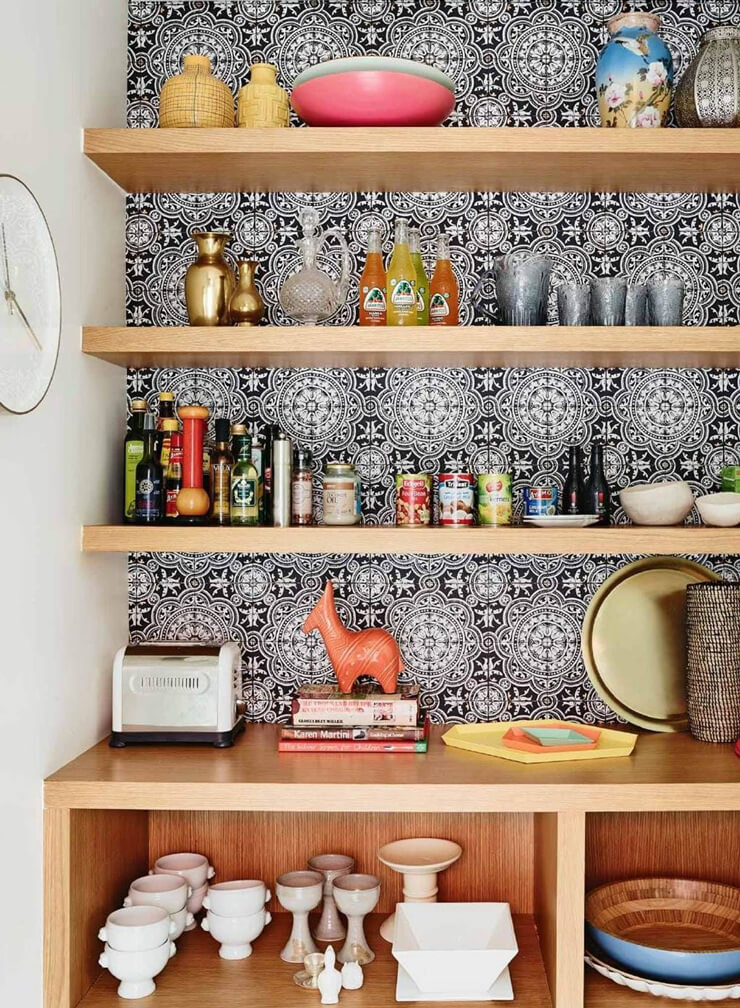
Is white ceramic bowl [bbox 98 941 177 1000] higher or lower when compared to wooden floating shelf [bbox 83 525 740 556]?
lower

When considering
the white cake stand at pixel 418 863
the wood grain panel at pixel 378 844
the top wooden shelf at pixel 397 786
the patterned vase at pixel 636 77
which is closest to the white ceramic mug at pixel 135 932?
the top wooden shelf at pixel 397 786

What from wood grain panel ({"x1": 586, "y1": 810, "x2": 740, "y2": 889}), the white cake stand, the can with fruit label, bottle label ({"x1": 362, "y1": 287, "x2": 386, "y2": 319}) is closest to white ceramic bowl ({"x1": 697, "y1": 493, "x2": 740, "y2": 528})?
the can with fruit label

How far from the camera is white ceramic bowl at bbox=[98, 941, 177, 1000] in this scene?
5.88 ft

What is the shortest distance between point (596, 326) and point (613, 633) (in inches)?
27.4

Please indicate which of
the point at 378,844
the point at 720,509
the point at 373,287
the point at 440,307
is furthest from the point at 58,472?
the point at 720,509

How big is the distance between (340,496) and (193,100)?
875mm

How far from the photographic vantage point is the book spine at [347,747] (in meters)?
2.02

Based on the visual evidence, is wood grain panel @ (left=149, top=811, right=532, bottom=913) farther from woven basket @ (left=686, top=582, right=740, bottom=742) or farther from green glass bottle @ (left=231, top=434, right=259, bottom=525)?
green glass bottle @ (left=231, top=434, right=259, bottom=525)

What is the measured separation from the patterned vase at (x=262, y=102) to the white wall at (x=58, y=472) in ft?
1.03

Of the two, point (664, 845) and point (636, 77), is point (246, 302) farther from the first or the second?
point (664, 845)

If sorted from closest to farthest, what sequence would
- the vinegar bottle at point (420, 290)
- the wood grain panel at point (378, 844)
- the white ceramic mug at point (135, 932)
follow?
the white ceramic mug at point (135, 932), the vinegar bottle at point (420, 290), the wood grain panel at point (378, 844)

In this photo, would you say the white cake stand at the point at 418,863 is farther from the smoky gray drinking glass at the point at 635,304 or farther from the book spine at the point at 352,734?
the smoky gray drinking glass at the point at 635,304

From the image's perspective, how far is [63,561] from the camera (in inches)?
74.1

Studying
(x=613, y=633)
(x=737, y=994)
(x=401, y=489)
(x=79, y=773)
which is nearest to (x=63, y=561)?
(x=79, y=773)
